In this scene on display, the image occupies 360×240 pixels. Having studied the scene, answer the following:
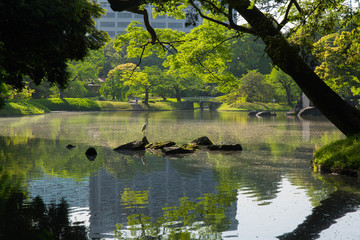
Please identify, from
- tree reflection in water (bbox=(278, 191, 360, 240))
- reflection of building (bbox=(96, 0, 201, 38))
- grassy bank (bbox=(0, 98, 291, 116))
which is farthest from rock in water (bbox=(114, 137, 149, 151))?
reflection of building (bbox=(96, 0, 201, 38))

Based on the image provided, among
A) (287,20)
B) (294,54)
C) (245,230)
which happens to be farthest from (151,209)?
(287,20)

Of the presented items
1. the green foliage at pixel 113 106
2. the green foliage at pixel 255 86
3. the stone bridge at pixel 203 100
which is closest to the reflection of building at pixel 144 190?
the green foliage at pixel 113 106

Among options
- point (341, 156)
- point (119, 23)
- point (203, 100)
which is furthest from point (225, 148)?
point (119, 23)

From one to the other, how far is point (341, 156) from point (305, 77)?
2.80 m

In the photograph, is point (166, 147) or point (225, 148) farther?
point (225, 148)

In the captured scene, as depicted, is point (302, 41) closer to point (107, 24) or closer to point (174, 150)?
point (174, 150)

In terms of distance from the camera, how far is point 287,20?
1481 centimetres

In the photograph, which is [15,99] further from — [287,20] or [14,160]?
[287,20]

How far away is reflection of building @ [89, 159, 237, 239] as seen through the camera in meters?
8.43

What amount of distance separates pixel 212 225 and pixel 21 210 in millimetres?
3983

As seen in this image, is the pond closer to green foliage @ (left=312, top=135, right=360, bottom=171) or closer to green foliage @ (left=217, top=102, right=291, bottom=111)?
A: green foliage @ (left=312, top=135, right=360, bottom=171)

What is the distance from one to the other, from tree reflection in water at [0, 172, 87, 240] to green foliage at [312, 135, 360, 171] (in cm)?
835

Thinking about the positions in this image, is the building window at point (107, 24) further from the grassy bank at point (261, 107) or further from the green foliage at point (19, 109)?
the green foliage at point (19, 109)

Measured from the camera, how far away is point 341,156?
45.1 feet
